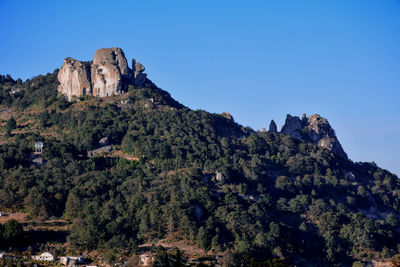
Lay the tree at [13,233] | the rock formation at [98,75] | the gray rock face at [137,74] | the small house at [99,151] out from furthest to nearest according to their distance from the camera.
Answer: the gray rock face at [137,74] < the rock formation at [98,75] < the small house at [99,151] < the tree at [13,233]

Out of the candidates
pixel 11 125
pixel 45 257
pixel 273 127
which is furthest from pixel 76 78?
pixel 45 257

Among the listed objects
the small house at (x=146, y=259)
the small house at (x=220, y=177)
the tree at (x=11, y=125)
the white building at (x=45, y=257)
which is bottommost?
the small house at (x=146, y=259)

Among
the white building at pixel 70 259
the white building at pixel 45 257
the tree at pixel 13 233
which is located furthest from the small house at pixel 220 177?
the white building at pixel 45 257

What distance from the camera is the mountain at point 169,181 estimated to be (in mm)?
71438

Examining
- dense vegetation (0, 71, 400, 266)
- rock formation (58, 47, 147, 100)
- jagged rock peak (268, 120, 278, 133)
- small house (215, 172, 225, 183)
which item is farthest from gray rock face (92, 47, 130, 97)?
jagged rock peak (268, 120, 278, 133)

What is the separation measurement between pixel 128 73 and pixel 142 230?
5116 centimetres

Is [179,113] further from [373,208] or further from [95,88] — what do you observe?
[373,208]

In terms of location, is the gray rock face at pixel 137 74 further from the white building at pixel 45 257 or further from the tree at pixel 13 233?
the white building at pixel 45 257

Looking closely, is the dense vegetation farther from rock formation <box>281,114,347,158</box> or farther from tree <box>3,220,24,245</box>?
rock formation <box>281,114,347,158</box>

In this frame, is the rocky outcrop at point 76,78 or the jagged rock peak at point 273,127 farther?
the jagged rock peak at point 273,127

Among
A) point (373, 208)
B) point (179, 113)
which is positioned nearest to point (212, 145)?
point (179, 113)

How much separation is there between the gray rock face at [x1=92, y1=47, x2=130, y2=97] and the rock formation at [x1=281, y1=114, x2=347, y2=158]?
41.8 metres

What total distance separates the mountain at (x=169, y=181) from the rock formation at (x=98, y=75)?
22 cm

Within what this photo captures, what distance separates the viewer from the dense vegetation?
72875 mm
